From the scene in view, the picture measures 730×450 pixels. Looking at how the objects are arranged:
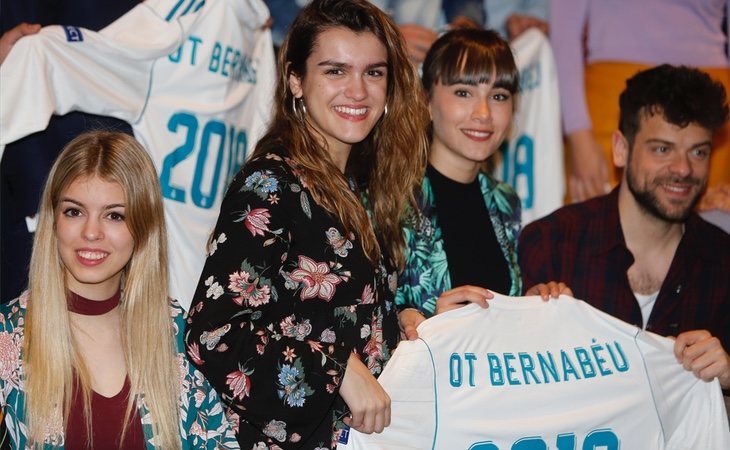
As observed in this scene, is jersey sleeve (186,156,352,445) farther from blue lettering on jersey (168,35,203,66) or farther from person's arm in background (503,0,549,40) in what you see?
person's arm in background (503,0,549,40)

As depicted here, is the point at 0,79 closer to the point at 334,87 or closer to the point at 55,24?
the point at 55,24

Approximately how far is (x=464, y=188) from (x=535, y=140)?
946mm

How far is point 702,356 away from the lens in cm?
244

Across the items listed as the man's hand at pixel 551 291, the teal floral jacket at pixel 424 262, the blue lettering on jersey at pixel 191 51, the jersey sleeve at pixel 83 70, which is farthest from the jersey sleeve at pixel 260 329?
the blue lettering on jersey at pixel 191 51

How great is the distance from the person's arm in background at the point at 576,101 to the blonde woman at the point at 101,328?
6.14 feet

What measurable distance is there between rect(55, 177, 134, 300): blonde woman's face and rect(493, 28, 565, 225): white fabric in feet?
5.89

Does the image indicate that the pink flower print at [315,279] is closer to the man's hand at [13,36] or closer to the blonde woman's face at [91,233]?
the blonde woman's face at [91,233]

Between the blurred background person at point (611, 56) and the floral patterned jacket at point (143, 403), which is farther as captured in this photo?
the blurred background person at point (611, 56)

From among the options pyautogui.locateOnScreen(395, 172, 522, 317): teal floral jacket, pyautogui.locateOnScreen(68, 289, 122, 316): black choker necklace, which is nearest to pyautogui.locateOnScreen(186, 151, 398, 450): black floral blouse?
pyautogui.locateOnScreen(68, 289, 122, 316): black choker necklace

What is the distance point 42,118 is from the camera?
2555 millimetres

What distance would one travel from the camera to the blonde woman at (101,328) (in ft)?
6.74

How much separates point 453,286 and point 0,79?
127 cm

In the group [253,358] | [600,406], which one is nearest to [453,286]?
[600,406]

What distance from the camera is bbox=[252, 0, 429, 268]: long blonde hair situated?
2.25m
